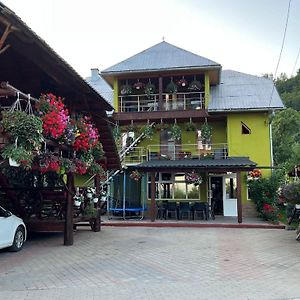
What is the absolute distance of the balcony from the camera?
71.4 feet

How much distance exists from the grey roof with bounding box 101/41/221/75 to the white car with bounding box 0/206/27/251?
14047 millimetres

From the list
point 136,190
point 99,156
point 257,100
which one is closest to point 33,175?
point 99,156

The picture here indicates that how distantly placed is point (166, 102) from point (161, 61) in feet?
8.12

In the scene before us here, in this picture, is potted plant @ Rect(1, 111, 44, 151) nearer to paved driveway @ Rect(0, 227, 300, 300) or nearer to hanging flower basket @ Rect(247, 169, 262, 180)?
paved driveway @ Rect(0, 227, 300, 300)

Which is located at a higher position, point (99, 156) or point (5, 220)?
point (99, 156)

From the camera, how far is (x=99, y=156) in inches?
492

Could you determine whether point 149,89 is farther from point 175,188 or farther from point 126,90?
point 175,188

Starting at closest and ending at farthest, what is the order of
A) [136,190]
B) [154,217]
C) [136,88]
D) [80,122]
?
[80,122]
[154,217]
[136,190]
[136,88]

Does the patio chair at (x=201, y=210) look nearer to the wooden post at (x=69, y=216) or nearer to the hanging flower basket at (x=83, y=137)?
the wooden post at (x=69, y=216)

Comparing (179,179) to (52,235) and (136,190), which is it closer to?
(136,190)

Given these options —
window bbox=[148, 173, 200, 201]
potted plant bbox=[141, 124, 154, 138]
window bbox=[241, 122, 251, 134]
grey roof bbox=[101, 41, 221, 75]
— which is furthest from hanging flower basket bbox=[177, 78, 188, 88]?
window bbox=[148, 173, 200, 201]

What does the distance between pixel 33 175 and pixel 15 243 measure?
4.23 m

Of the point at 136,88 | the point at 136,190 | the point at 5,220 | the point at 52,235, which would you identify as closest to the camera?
the point at 5,220

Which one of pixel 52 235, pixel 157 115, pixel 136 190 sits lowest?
pixel 52 235
